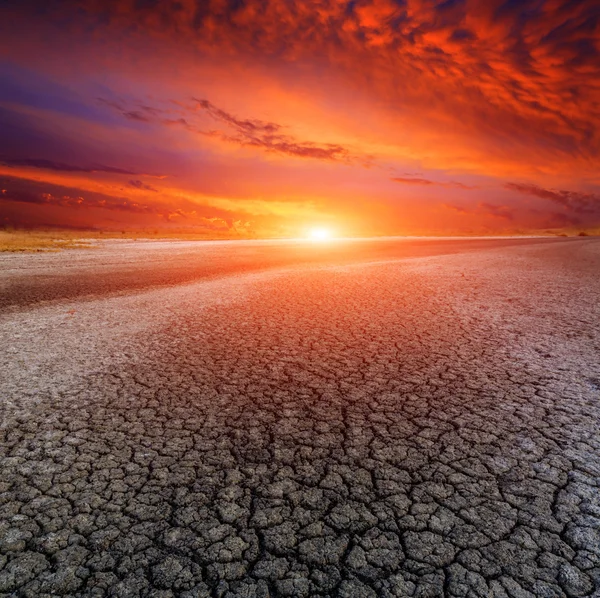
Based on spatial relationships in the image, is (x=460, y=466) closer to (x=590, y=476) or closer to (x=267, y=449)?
(x=590, y=476)

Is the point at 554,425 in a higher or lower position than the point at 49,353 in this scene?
higher

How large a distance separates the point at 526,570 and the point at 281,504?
1178mm

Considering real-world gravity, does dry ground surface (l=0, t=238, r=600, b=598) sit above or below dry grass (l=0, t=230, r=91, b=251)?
above

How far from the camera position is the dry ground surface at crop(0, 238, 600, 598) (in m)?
1.75

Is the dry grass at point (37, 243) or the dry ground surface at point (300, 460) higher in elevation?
the dry ground surface at point (300, 460)

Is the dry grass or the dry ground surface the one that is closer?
the dry ground surface

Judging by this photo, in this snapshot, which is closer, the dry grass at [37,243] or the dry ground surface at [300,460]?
the dry ground surface at [300,460]

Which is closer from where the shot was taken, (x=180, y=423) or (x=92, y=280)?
(x=180, y=423)

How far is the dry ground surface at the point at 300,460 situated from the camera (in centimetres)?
175

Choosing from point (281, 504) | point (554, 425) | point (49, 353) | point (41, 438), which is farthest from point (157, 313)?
point (554, 425)

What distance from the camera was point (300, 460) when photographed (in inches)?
102

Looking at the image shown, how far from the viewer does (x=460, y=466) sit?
250 cm

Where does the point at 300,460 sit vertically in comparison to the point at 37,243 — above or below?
above

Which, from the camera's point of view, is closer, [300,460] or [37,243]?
[300,460]
